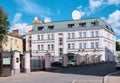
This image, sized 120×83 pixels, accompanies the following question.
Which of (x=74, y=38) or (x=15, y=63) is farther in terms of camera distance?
(x=74, y=38)

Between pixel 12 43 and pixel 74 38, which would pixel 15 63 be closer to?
pixel 12 43

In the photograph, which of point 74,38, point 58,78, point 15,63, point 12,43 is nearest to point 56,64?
point 15,63

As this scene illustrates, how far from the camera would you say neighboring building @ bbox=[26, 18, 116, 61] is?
84500 millimetres

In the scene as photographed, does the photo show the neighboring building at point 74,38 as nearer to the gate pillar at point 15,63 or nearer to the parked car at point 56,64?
the parked car at point 56,64

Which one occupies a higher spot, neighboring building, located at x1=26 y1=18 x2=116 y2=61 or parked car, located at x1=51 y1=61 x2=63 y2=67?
neighboring building, located at x1=26 y1=18 x2=116 y2=61

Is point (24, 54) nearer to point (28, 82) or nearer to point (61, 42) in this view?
point (28, 82)

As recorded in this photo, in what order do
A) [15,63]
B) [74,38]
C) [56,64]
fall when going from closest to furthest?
[15,63] → [56,64] → [74,38]

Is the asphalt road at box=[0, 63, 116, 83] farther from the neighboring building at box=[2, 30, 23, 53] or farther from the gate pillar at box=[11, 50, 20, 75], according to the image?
the neighboring building at box=[2, 30, 23, 53]

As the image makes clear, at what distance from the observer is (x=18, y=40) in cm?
8406

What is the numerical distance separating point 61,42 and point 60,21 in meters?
6.98

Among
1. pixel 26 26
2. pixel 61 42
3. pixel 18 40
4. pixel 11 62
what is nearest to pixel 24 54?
pixel 11 62

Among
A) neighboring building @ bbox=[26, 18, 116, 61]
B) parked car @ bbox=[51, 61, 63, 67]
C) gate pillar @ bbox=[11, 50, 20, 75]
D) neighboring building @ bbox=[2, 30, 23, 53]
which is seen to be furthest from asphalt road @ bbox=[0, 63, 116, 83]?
neighboring building @ bbox=[26, 18, 116, 61]

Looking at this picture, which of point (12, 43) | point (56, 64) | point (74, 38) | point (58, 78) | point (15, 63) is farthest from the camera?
point (74, 38)

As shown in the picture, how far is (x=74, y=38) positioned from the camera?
8794cm
